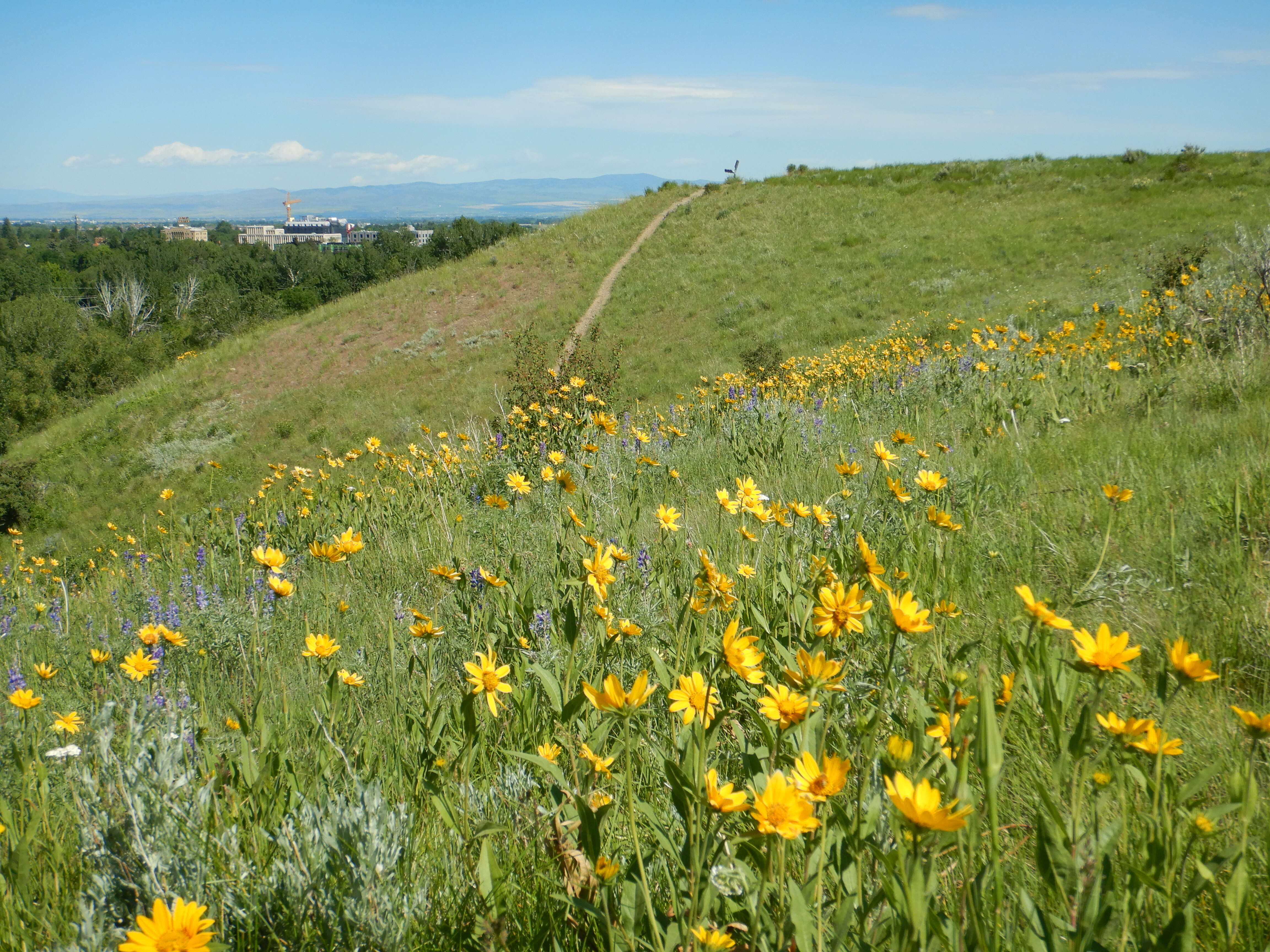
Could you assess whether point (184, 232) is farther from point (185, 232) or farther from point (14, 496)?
point (14, 496)

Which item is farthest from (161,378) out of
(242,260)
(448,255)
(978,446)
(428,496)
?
(242,260)

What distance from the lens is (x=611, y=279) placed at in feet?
76.4

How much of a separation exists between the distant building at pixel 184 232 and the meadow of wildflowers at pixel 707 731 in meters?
151

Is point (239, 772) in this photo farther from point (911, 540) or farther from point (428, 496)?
point (428, 496)

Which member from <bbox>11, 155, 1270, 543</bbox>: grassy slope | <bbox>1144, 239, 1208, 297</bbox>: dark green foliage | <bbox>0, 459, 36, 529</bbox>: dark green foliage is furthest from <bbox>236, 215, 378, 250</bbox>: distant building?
<bbox>1144, 239, 1208, 297</bbox>: dark green foliage

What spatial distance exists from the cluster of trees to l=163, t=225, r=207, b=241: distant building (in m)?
26.2

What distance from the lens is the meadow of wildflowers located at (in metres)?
0.82

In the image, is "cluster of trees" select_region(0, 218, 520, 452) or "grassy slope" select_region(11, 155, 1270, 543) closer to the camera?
"grassy slope" select_region(11, 155, 1270, 543)

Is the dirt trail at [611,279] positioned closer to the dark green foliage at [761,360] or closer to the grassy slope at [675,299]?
the grassy slope at [675,299]

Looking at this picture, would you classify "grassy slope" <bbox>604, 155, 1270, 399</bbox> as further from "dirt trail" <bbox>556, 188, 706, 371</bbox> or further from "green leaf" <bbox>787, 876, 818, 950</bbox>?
"green leaf" <bbox>787, 876, 818, 950</bbox>

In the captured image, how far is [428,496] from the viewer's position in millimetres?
4188

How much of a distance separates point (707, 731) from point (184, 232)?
181 m

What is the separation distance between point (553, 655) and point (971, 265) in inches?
735

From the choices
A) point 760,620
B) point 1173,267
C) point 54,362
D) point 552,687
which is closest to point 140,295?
point 54,362
